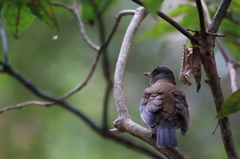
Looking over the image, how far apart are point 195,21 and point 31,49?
2909 millimetres

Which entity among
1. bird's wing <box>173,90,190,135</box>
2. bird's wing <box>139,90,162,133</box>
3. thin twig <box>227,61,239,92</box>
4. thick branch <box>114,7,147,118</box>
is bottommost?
bird's wing <box>139,90,162,133</box>

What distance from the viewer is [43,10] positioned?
1.81 meters

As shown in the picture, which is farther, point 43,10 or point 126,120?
point 126,120

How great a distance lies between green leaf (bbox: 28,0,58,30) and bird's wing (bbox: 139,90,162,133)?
128 cm

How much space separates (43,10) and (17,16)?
0.29m

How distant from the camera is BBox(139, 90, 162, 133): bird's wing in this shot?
2.85 meters

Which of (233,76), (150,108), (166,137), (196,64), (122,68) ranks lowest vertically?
(150,108)

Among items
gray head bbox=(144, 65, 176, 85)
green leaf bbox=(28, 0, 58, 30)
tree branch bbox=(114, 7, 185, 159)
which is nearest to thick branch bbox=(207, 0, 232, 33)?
tree branch bbox=(114, 7, 185, 159)

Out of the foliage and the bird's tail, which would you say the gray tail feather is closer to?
the bird's tail

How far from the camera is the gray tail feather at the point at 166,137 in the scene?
220cm

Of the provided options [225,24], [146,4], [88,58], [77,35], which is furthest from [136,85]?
[146,4]

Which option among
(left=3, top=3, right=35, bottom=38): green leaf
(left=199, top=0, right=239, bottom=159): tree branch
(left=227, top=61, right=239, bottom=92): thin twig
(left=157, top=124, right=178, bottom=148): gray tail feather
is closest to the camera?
(left=199, top=0, right=239, bottom=159): tree branch

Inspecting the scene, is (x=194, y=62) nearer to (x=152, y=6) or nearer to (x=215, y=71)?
(x=215, y=71)

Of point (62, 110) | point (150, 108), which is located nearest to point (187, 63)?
point (150, 108)
